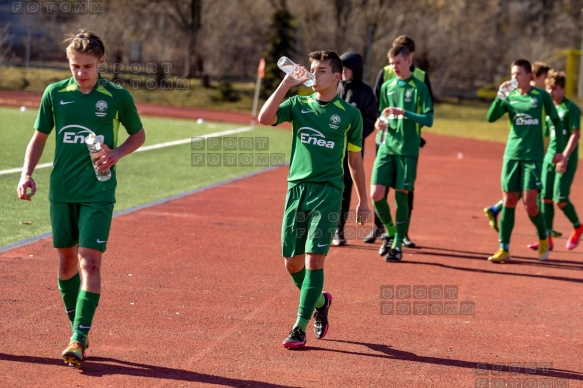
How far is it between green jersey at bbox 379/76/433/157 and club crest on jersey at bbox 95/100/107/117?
4988 mm

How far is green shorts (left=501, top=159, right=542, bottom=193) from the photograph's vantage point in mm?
10273

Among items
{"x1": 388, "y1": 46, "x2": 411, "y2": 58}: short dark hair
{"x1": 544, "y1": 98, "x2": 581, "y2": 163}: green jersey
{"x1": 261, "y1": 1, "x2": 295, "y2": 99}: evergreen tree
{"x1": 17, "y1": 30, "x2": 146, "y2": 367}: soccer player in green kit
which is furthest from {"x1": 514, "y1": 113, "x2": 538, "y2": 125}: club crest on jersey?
{"x1": 261, "y1": 1, "x2": 295, "y2": 99}: evergreen tree

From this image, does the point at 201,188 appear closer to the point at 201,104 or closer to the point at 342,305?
the point at 342,305

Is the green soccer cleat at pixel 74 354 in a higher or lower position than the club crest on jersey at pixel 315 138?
lower

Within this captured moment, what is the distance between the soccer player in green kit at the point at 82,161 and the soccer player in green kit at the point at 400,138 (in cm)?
476

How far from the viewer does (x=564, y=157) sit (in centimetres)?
1127

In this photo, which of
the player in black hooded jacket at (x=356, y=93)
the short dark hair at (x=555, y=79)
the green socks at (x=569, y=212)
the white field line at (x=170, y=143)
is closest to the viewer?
the player in black hooded jacket at (x=356, y=93)

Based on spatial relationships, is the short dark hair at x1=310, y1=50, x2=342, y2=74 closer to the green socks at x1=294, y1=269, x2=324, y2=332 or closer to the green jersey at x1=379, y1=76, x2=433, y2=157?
the green socks at x1=294, y1=269, x2=324, y2=332

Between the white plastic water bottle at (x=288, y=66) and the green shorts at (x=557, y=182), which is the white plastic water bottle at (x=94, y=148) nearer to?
the white plastic water bottle at (x=288, y=66)

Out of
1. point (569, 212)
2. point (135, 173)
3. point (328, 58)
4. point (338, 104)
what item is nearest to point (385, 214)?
point (569, 212)

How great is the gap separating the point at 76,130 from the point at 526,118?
19.1 ft

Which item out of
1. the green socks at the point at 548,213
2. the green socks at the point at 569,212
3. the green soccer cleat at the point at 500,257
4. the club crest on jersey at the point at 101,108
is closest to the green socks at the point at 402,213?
the green soccer cleat at the point at 500,257

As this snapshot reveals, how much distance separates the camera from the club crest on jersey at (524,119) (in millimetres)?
10250

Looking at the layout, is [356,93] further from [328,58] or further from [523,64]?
[328,58]
